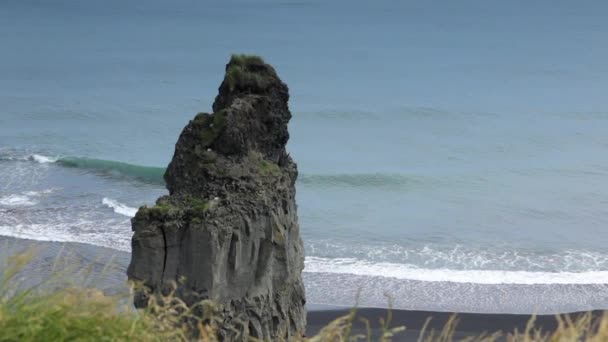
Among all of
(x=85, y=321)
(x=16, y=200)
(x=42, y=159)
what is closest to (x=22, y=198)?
(x=16, y=200)

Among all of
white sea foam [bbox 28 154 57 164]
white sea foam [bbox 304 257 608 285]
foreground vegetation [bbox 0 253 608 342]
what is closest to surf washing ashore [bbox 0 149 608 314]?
white sea foam [bbox 304 257 608 285]

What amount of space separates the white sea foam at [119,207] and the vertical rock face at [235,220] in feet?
48.1

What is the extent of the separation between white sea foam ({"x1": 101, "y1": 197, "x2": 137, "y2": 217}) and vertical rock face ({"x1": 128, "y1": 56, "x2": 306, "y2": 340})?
14671 millimetres

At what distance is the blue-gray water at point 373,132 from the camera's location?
25.6 metres

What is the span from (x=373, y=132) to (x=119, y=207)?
17818 millimetres

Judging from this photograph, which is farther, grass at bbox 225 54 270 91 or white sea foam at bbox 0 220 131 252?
white sea foam at bbox 0 220 131 252

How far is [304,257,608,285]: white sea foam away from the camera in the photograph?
23.5 metres

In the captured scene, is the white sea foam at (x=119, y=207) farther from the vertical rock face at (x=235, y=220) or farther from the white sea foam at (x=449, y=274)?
the vertical rock face at (x=235, y=220)

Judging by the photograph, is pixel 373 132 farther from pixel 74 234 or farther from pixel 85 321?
pixel 85 321

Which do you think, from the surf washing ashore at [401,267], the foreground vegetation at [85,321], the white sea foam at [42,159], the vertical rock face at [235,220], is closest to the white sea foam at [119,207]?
the surf washing ashore at [401,267]

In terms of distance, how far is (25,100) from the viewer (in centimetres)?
4909

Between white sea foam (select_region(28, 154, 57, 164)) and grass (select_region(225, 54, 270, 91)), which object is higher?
grass (select_region(225, 54, 270, 91))

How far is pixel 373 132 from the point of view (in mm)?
45281

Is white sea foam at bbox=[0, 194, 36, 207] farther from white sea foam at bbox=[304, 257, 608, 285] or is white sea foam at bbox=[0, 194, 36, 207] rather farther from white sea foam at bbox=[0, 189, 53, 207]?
white sea foam at bbox=[304, 257, 608, 285]
